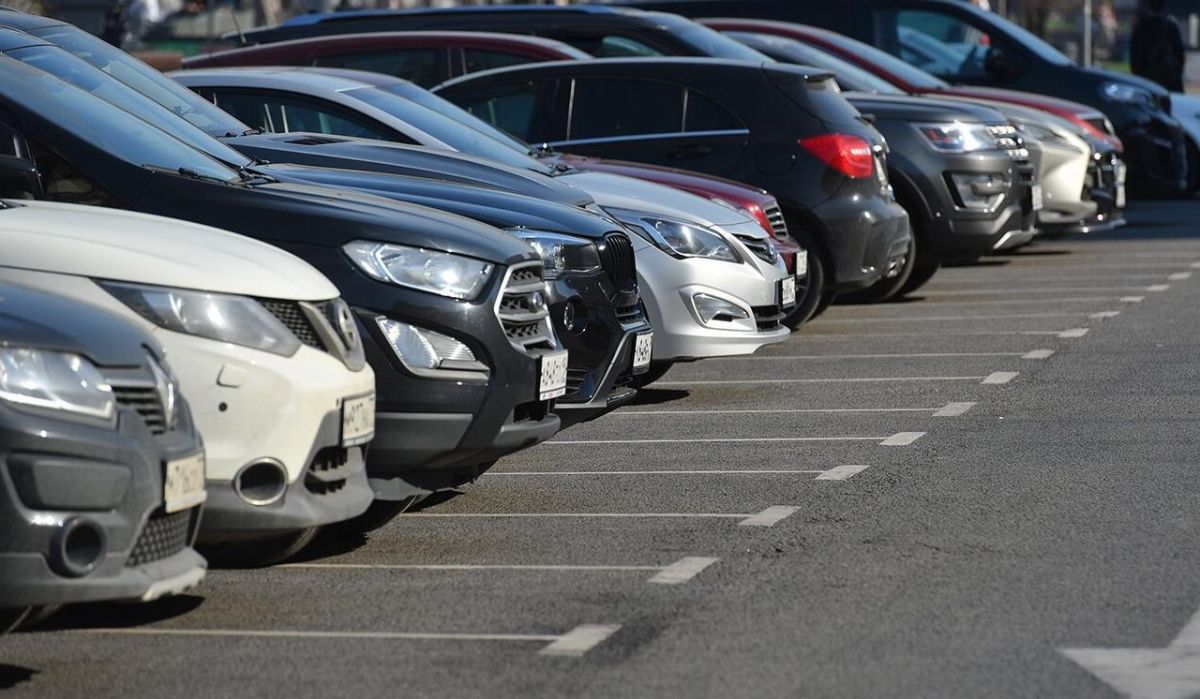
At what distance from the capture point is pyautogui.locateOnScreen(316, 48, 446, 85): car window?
15.1 m

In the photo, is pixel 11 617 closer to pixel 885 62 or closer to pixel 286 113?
pixel 286 113

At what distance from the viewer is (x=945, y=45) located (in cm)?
2106

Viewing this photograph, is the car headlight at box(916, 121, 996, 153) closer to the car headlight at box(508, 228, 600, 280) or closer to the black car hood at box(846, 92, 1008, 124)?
the black car hood at box(846, 92, 1008, 124)

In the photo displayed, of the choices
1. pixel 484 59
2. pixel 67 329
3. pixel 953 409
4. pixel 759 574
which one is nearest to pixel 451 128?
pixel 953 409

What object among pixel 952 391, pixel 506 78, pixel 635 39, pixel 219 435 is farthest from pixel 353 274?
pixel 635 39

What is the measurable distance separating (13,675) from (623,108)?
8.30 meters

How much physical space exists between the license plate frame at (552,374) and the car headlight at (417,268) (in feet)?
1.16

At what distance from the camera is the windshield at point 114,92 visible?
7.79 meters

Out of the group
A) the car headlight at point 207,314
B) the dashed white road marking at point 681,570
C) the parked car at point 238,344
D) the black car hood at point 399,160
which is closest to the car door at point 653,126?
the black car hood at point 399,160

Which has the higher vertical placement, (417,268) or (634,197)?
(417,268)

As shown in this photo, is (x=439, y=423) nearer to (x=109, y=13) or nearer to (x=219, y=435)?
(x=219, y=435)

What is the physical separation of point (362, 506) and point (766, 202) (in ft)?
18.5

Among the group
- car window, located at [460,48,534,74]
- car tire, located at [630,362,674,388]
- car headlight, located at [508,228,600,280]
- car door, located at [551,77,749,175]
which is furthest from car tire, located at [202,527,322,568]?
car window, located at [460,48,534,74]

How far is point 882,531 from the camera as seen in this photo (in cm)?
701
